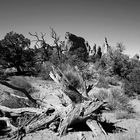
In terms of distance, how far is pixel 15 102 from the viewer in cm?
652

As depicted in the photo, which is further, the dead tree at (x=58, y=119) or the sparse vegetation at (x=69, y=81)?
the sparse vegetation at (x=69, y=81)

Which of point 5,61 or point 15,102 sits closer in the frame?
point 15,102

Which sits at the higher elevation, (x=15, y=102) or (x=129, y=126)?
(x=15, y=102)

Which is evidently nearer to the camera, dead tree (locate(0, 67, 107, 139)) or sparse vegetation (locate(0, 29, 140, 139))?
dead tree (locate(0, 67, 107, 139))

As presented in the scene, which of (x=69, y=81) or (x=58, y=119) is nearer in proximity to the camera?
(x=58, y=119)

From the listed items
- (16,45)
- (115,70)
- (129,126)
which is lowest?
(129,126)

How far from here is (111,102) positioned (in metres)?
7.94

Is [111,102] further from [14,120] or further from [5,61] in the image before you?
[5,61]

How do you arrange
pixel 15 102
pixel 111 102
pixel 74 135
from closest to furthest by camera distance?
pixel 74 135, pixel 15 102, pixel 111 102

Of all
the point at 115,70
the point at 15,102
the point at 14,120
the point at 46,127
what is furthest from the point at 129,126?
the point at 115,70

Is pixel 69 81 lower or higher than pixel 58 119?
higher

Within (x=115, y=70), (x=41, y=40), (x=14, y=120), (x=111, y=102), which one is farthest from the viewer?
(x=41, y=40)

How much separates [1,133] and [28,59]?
2034 cm

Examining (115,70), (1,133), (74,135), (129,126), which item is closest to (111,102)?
(129,126)
